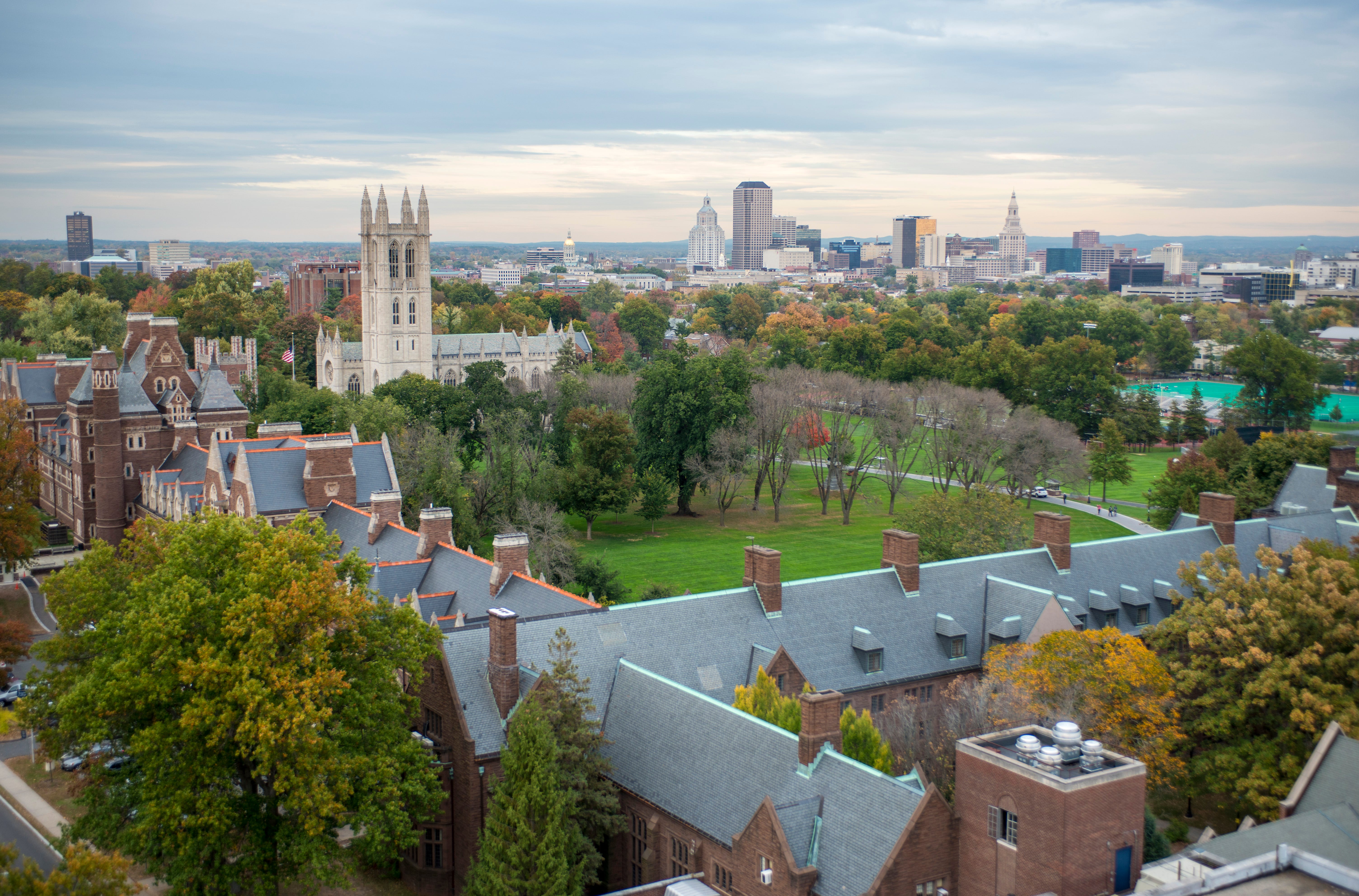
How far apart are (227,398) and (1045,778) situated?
58210 millimetres

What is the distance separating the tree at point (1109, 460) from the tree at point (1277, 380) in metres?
24.4

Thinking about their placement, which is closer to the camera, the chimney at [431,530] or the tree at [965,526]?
the chimney at [431,530]

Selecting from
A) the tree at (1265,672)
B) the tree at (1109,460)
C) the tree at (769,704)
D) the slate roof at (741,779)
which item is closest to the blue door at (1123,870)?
the slate roof at (741,779)

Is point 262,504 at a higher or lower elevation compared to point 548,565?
higher

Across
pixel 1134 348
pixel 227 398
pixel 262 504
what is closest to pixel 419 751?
pixel 262 504

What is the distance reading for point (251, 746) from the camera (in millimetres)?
28578

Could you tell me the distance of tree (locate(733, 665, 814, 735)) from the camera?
1244 inches

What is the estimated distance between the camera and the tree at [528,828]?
1110 inches

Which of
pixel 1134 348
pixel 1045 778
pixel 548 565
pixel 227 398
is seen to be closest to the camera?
pixel 1045 778

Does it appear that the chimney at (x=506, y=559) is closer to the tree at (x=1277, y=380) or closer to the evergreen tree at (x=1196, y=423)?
the evergreen tree at (x=1196, y=423)

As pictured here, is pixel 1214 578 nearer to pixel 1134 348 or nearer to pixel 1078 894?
pixel 1078 894

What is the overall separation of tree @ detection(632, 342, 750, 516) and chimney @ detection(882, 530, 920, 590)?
42.1 m

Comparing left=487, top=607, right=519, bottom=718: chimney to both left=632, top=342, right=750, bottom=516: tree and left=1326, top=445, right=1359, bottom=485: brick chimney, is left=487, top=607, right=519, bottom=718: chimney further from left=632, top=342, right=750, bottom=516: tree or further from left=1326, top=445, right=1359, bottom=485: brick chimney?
left=632, top=342, right=750, bottom=516: tree

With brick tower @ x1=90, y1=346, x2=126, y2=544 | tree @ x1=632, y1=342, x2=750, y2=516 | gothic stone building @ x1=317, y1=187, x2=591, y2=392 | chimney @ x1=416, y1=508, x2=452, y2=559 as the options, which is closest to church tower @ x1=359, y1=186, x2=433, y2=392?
gothic stone building @ x1=317, y1=187, x2=591, y2=392
